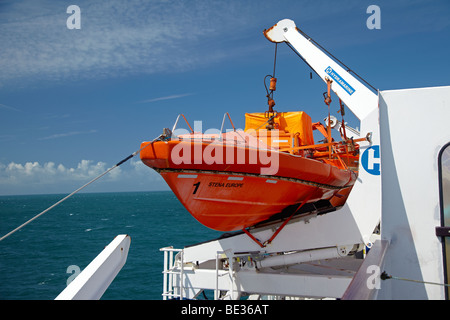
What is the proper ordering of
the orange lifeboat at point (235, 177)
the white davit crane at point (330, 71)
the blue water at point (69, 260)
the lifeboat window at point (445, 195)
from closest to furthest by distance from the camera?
the lifeboat window at point (445, 195)
the orange lifeboat at point (235, 177)
the white davit crane at point (330, 71)
the blue water at point (69, 260)

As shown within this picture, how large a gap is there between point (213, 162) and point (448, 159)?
2421mm

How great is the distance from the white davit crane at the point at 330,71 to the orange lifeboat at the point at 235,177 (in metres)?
1.54

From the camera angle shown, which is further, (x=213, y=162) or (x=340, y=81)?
(x=340, y=81)

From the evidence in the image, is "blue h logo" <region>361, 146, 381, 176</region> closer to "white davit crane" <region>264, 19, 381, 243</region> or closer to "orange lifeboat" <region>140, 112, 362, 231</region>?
"white davit crane" <region>264, 19, 381, 243</region>

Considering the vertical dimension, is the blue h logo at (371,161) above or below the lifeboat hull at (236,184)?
above

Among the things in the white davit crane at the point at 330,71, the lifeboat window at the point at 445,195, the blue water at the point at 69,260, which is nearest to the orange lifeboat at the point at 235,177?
the white davit crane at the point at 330,71

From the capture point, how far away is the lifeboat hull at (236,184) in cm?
414

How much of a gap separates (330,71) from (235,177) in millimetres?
4091

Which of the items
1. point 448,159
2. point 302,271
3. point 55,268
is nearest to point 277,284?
point 302,271

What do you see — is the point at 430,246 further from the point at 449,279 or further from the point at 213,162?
the point at 213,162

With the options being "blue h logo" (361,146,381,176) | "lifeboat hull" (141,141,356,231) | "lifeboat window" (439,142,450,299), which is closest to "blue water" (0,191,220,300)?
"lifeboat hull" (141,141,356,231)

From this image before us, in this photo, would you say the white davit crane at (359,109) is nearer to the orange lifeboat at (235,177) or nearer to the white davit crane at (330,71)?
the white davit crane at (330,71)

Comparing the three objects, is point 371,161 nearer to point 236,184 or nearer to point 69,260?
point 236,184

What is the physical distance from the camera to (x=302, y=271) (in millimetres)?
5402
